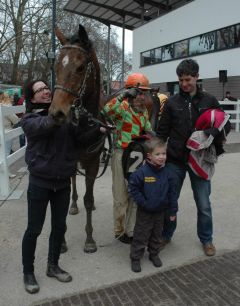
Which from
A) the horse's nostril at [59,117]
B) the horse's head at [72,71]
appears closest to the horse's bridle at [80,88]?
the horse's head at [72,71]

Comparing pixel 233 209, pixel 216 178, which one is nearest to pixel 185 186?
pixel 216 178

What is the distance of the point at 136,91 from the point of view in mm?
3768

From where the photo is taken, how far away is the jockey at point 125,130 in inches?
154

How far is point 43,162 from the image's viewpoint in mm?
3059

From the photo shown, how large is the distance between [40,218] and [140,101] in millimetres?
1655

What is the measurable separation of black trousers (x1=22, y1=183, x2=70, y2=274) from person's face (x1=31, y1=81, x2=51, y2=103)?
Result: 73 centimetres

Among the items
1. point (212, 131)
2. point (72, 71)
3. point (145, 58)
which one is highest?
point (145, 58)

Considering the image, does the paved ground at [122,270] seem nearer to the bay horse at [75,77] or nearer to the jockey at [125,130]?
the jockey at [125,130]

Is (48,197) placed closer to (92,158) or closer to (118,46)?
(92,158)

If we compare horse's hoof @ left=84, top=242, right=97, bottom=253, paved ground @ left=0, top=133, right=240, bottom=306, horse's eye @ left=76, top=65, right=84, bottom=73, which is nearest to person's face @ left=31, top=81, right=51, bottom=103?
horse's eye @ left=76, top=65, right=84, bottom=73

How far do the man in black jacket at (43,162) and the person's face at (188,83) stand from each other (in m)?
1.14

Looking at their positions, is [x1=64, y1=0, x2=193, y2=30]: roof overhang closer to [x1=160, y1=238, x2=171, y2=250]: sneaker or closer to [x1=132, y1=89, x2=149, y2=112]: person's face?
[x1=132, y1=89, x2=149, y2=112]: person's face

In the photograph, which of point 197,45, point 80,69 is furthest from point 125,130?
point 197,45

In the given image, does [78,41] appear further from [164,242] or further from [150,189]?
[164,242]
